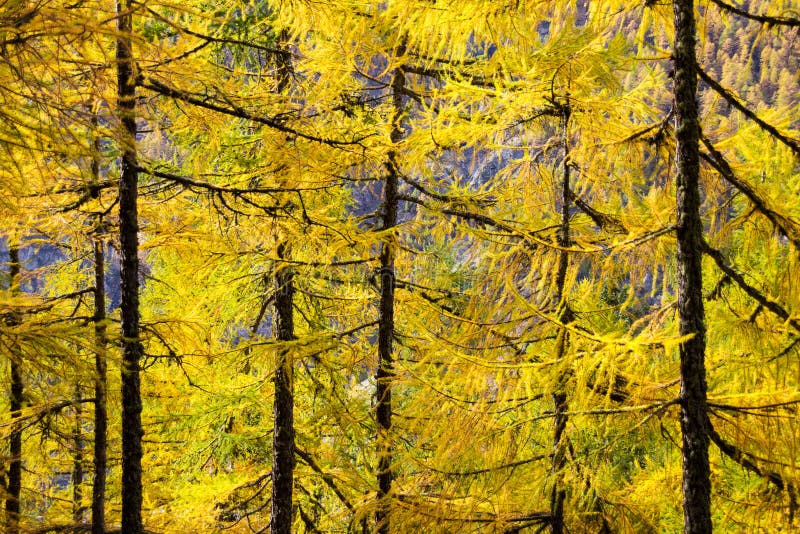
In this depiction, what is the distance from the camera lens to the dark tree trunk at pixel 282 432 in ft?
26.8

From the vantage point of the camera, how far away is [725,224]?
3982 mm

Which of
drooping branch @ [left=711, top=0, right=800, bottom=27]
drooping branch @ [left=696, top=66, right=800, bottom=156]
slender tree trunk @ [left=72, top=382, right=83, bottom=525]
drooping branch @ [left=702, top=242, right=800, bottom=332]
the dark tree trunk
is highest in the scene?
drooping branch @ [left=711, top=0, right=800, bottom=27]

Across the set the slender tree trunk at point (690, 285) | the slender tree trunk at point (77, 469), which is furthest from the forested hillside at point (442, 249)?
the slender tree trunk at point (77, 469)

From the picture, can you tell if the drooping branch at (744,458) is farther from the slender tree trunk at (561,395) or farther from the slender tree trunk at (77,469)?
the slender tree trunk at (77,469)

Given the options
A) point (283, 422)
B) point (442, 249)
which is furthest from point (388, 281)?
point (283, 422)

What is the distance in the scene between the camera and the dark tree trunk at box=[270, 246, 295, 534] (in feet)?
26.8

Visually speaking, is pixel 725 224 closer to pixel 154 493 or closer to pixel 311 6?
pixel 311 6

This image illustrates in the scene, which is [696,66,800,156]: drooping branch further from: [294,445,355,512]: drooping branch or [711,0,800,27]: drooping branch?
[294,445,355,512]: drooping branch

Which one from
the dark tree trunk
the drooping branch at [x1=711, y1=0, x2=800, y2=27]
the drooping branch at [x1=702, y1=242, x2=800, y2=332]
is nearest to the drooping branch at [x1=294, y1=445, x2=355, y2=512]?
the dark tree trunk

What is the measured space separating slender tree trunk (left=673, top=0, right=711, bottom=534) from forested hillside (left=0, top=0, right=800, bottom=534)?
0.05 ft

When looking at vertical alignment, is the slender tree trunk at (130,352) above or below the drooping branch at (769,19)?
below

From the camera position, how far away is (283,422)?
326 inches

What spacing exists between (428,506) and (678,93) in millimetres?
4230

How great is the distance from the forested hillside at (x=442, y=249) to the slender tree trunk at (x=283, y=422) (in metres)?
0.04
